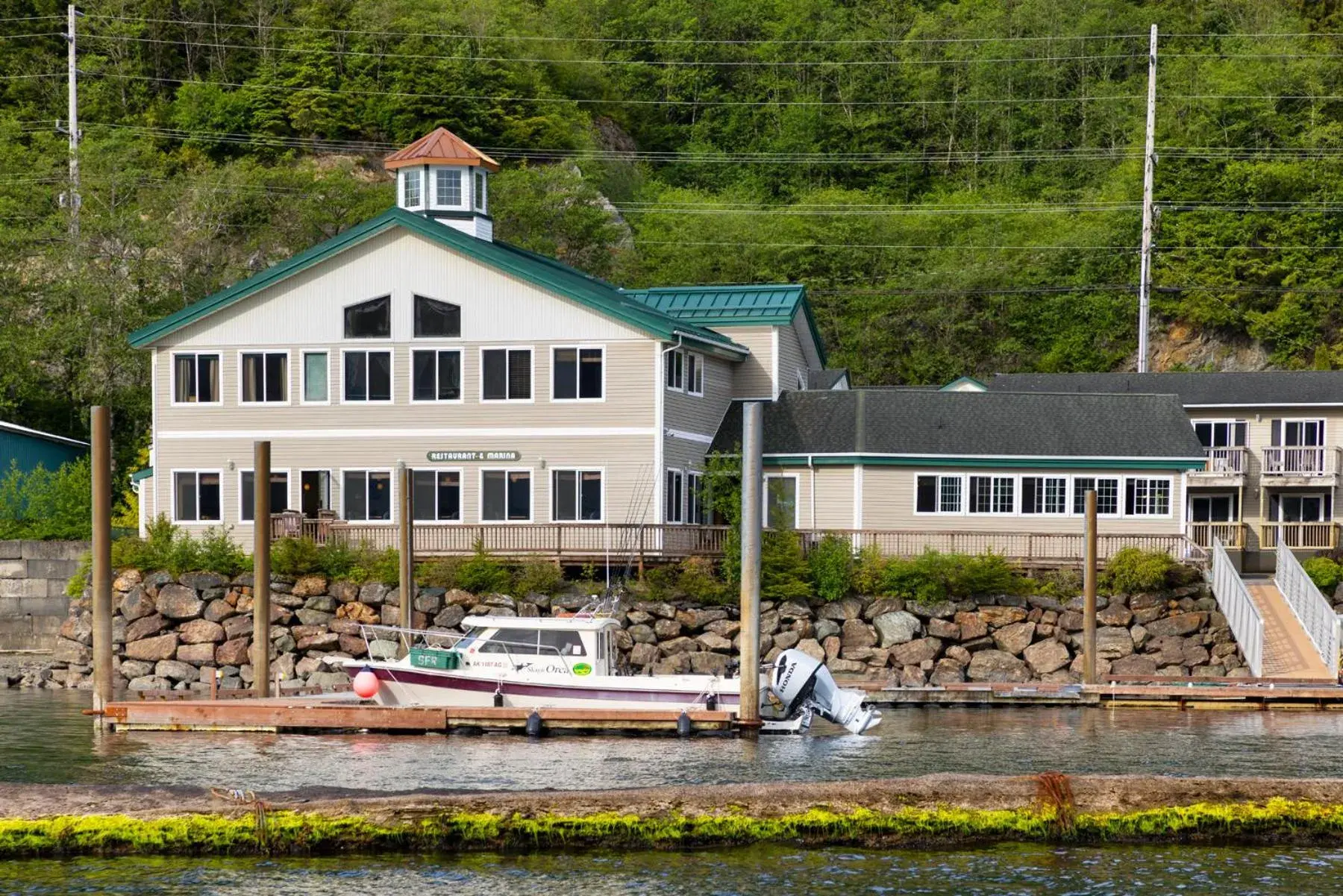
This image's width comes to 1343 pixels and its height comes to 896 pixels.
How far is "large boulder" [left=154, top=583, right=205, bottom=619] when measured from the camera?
47.8 meters

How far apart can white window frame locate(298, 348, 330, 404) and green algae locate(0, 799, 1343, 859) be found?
27987 mm

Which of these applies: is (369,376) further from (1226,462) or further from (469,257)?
(1226,462)

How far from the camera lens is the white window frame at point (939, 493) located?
50.5 meters

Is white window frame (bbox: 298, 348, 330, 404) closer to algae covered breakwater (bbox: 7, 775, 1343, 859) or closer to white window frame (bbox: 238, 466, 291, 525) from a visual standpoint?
white window frame (bbox: 238, 466, 291, 525)

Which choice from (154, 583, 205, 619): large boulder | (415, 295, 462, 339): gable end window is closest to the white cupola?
(415, 295, 462, 339): gable end window

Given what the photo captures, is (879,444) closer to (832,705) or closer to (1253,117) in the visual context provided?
(832,705)

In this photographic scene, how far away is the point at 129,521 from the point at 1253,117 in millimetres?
51539

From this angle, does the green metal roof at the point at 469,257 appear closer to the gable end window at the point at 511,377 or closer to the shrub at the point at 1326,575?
the gable end window at the point at 511,377

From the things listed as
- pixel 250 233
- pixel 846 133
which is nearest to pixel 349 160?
pixel 250 233

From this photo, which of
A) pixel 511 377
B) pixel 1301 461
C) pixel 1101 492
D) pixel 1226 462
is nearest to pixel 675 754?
pixel 511 377

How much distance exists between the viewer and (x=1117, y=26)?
104500 mm

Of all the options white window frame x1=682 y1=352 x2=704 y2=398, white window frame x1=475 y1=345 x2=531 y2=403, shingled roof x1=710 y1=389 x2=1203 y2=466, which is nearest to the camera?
white window frame x1=475 y1=345 x2=531 y2=403

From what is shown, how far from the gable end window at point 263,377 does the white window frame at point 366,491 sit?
2.64m

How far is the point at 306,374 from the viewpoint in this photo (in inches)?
1988
